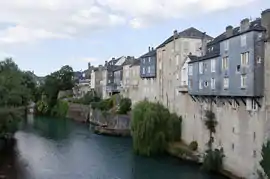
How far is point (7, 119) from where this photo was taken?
4312 cm

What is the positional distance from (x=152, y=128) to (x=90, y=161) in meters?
7.31

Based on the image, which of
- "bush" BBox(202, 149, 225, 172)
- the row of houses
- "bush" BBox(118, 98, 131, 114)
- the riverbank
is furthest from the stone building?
"bush" BBox(118, 98, 131, 114)

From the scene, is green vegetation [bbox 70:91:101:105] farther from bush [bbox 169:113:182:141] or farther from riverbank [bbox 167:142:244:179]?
riverbank [bbox 167:142:244:179]

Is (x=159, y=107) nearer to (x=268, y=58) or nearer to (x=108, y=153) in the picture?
(x=108, y=153)

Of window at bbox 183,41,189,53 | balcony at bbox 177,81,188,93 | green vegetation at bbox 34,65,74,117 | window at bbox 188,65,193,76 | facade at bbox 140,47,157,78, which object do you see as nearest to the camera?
window at bbox 188,65,193,76

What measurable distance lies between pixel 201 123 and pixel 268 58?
13731mm

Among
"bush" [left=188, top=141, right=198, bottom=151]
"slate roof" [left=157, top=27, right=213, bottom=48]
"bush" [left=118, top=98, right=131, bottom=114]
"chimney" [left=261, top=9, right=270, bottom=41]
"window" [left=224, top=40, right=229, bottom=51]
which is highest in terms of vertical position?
"slate roof" [left=157, top=27, right=213, bottom=48]

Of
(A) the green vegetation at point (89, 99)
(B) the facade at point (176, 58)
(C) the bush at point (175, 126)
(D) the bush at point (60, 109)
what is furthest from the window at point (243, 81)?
(D) the bush at point (60, 109)

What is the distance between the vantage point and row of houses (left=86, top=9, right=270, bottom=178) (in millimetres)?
27609

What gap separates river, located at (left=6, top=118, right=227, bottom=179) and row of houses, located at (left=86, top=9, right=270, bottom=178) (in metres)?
3.76

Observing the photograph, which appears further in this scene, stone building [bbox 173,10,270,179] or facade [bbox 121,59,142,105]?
facade [bbox 121,59,142,105]

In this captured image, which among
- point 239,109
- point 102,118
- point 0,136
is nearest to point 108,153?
point 0,136

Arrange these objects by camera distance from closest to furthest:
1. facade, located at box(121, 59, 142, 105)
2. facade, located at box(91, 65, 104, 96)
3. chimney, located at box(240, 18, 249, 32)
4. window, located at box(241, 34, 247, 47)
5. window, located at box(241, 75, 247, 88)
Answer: window, located at box(241, 34, 247, 47)
window, located at box(241, 75, 247, 88)
chimney, located at box(240, 18, 249, 32)
facade, located at box(121, 59, 142, 105)
facade, located at box(91, 65, 104, 96)

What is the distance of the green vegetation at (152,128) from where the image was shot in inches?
1609
